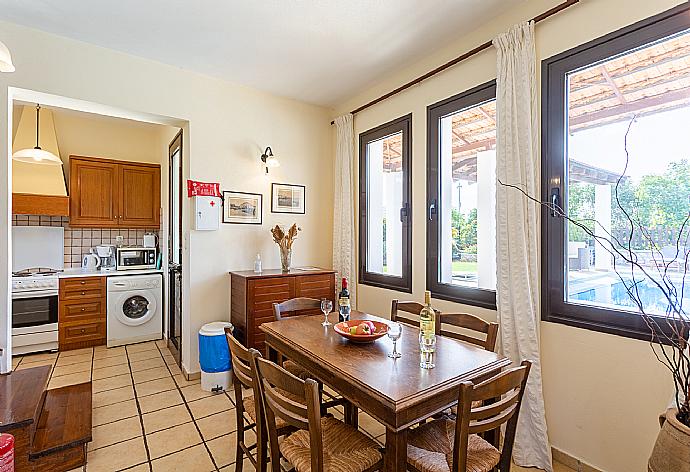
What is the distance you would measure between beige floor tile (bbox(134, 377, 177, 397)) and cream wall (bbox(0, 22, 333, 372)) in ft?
0.67

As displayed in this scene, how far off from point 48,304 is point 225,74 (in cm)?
337

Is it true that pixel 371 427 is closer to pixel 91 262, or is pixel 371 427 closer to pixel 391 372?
pixel 391 372

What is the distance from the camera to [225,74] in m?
3.44

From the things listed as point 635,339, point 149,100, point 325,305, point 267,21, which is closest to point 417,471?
point 325,305

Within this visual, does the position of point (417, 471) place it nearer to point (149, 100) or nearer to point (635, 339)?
point (635, 339)

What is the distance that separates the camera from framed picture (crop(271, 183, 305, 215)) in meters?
3.92

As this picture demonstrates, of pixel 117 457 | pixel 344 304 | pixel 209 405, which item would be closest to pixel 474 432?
pixel 344 304

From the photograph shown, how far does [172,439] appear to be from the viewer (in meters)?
2.38

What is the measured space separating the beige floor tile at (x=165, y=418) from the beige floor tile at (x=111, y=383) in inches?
30.6

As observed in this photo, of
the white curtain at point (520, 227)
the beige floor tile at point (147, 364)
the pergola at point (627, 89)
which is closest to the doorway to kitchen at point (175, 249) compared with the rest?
the beige floor tile at point (147, 364)

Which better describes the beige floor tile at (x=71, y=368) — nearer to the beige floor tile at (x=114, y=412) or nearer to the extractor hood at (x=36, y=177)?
the beige floor tile at (x=114, y=412)

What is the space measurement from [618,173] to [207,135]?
3364mm

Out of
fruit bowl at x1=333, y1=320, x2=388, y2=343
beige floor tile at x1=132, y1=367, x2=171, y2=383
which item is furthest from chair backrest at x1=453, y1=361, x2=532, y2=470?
beige floor tile at x1=132, y1=367, x2=171, y2=383

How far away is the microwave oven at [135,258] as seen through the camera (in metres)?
4.74
